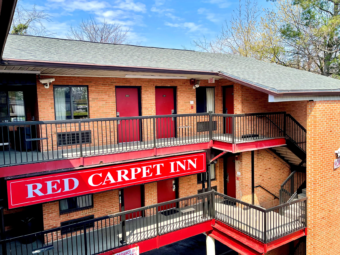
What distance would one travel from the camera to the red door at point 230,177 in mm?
12195

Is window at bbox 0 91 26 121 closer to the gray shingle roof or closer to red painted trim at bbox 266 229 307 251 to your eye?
the gray shingle roof

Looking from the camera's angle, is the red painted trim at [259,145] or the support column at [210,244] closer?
the red painted trim at [259,145]

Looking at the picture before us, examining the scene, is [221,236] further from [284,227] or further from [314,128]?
[314,128]

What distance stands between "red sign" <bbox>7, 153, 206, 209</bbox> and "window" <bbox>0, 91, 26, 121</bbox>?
3.38 m

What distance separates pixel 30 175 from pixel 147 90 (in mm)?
5641

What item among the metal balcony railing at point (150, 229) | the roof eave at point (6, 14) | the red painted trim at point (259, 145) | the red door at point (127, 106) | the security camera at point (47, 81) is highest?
the roof eave at point (6, 14)

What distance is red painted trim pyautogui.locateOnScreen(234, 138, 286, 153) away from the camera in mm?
9641

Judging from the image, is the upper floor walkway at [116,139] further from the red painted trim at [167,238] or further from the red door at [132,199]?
the red painted trim at [167,238]

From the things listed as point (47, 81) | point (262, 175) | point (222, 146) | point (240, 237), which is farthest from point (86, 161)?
point (262, 175)

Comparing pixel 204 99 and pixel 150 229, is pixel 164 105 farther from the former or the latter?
pixel 150 229

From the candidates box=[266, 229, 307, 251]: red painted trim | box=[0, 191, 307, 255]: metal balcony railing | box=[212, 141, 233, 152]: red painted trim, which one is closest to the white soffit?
box=[212, 141, 233, 152]: red painted trim

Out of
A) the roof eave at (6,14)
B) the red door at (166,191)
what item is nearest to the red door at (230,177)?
the red door at (166,191)

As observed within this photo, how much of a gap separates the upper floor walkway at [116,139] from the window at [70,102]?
41 centimetres

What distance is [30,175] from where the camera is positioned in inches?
265
